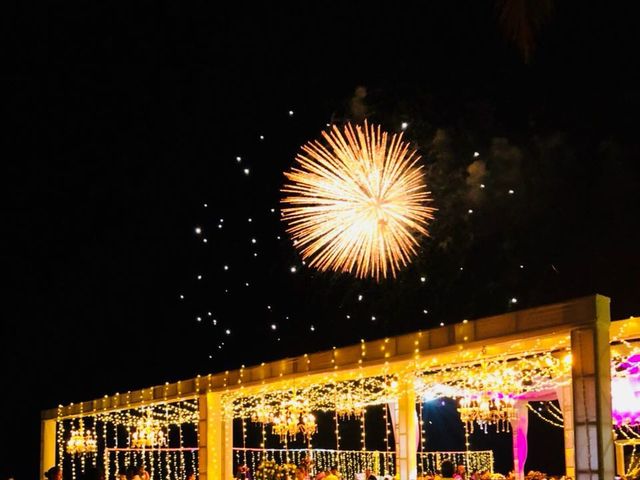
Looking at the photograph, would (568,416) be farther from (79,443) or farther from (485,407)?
(79,443)

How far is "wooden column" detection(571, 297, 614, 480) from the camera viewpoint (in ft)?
26.5

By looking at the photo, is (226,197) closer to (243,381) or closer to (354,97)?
(354,97)

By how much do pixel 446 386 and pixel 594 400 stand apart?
27.8 feet

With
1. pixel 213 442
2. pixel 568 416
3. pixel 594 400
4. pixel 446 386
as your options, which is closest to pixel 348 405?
pixel 446 386

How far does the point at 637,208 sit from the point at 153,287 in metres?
17.0

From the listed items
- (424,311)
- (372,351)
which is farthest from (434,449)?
(372,351)

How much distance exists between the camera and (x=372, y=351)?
11109 millimetres

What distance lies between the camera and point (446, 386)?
54.0ft

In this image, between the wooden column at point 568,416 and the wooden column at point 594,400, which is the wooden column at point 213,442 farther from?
the wooden column at point 594,400

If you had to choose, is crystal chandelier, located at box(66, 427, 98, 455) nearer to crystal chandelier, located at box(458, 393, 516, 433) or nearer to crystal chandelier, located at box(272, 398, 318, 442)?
crystal chandelier, located at box(272, 398, 318, 442)

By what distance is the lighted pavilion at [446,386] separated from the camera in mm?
8188

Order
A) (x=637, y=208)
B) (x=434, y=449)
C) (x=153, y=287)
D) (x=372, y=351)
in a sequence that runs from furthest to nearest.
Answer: (x=153, y=287) → (x=434, y=449) → (x=637, y=208) → (x=372, y=351)

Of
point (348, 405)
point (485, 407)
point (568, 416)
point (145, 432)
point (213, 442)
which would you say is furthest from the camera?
point (145, 432)

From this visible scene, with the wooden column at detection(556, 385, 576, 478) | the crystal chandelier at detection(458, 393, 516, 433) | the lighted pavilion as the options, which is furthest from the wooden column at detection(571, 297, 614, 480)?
the crystal chandelier at detection(458, 393, 516, 433)
